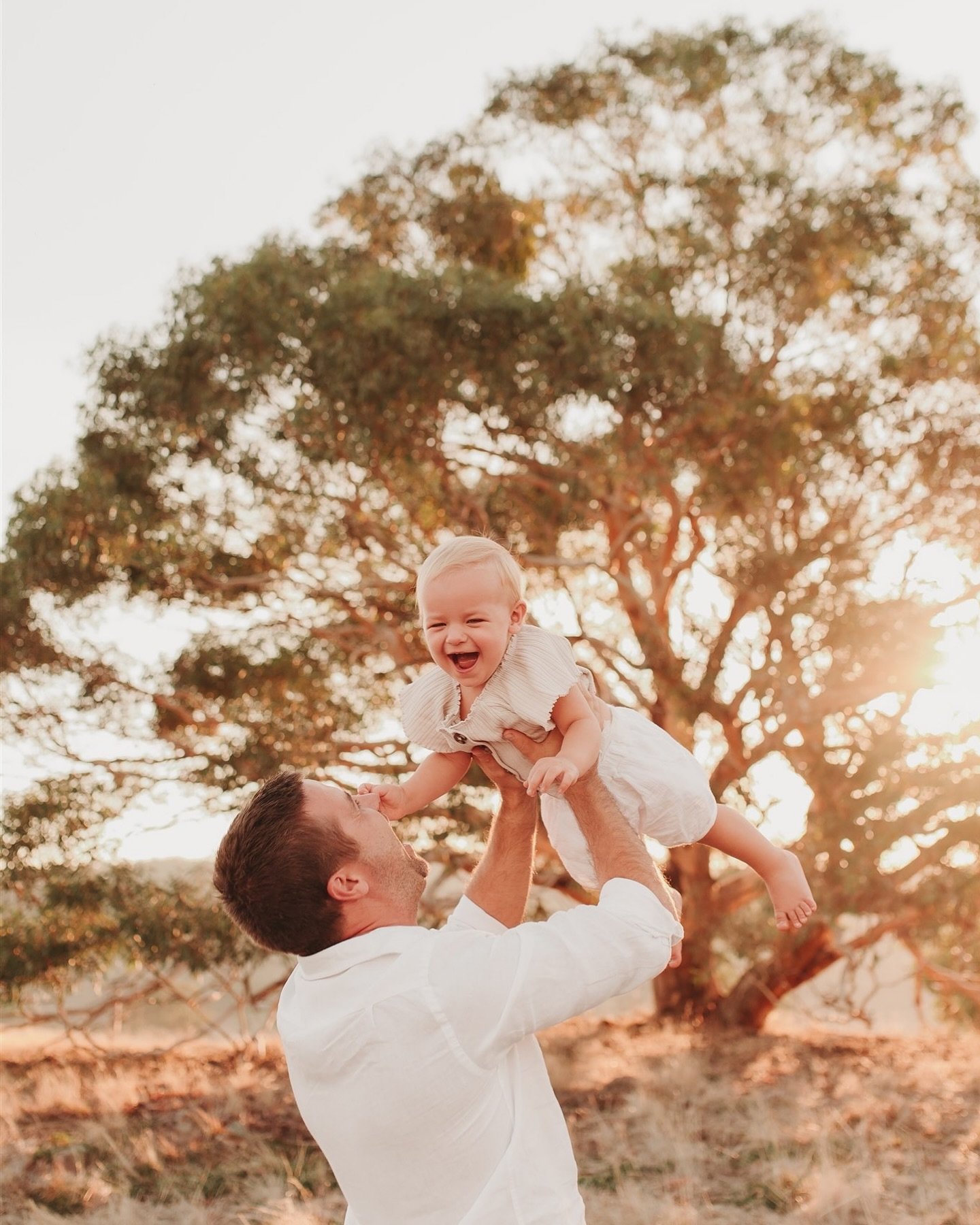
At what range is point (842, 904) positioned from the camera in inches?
380

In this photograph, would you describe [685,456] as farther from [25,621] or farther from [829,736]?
[25,621]

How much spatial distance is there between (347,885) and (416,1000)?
293mm

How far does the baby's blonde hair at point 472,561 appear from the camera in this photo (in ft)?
9.92

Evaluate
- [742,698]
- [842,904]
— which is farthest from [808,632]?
[842,904]

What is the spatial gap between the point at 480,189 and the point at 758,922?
30.3ft

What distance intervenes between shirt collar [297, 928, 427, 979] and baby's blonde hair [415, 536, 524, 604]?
3.13 feet

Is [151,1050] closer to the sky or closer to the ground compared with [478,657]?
closer to the ground

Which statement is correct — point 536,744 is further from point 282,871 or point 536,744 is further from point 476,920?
point 282,871

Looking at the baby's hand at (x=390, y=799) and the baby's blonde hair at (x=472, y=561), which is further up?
the baby's blonde hair at (x=472, y=561)

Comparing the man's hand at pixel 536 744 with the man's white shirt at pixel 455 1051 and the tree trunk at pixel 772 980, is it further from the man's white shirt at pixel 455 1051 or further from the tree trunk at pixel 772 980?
the tree trunk at pixel 772 980

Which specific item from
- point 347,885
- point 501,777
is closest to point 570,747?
point 501,777

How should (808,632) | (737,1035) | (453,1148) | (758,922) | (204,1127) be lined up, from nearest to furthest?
(453,1148), (204,1127), (808,632), (737,1035), (758,922)

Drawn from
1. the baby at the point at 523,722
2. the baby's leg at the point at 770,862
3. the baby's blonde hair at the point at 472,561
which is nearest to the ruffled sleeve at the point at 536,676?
the baby at the point at 523,722

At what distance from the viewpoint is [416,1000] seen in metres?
2.17
